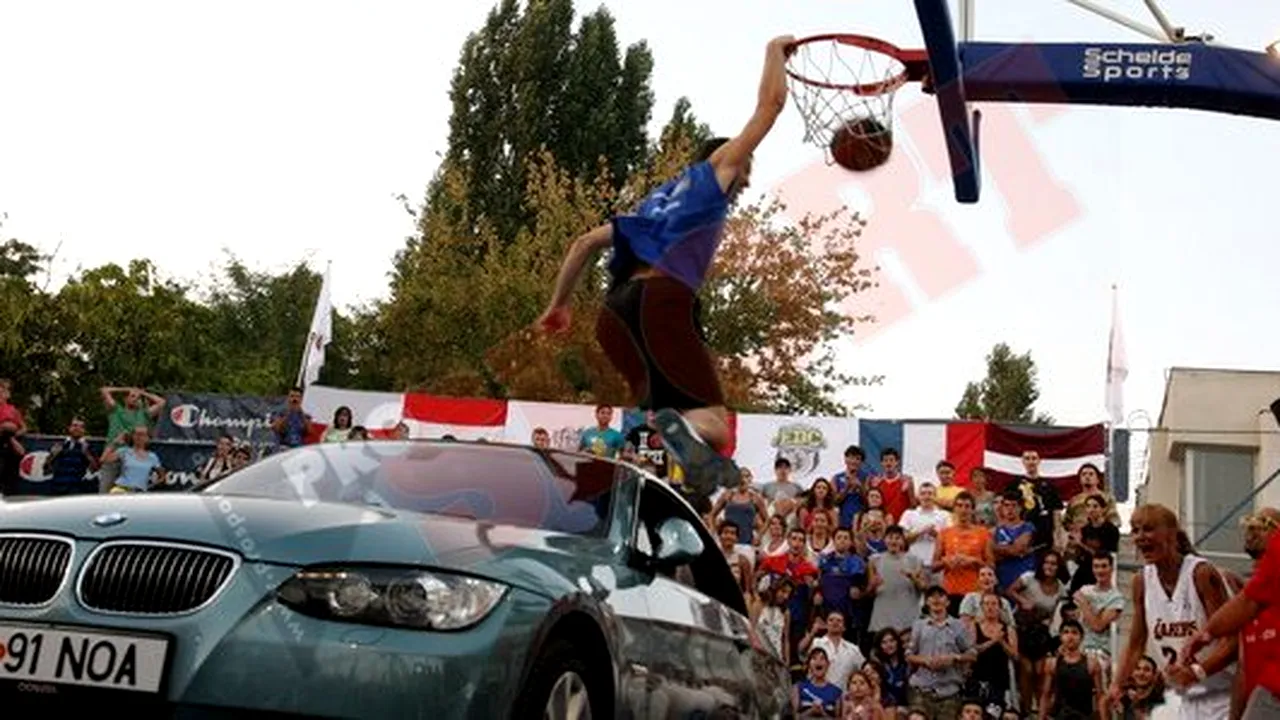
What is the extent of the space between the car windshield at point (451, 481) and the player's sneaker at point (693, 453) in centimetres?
92

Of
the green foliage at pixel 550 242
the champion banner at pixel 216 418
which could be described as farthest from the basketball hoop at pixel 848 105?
the green foliage at pixel 550 242

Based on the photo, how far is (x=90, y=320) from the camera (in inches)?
1485

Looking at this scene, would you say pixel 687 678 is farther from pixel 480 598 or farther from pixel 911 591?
pixel 911 591

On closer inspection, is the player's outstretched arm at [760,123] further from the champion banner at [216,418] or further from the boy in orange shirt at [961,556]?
the champion banner at [216,418]

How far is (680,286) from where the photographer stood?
273 inches

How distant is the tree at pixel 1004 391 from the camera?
74000 mm

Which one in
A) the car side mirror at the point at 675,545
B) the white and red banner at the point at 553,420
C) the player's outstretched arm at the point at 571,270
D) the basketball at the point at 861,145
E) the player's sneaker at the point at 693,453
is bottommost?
the car side mirror at the point at 675,545

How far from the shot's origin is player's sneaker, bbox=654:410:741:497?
6984mm

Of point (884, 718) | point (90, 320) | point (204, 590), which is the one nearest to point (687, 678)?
point (204, 590)

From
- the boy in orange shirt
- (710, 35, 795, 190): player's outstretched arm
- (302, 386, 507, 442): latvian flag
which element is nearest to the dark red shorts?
(710, 35, 795, 190): player's outstretched arm

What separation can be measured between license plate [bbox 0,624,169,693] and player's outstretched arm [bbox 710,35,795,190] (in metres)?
3.52

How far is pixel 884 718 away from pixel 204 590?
8.86 meters

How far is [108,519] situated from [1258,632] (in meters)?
4.85

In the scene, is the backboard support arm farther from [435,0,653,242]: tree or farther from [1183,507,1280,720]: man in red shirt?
[435,0,653,242]: tree
